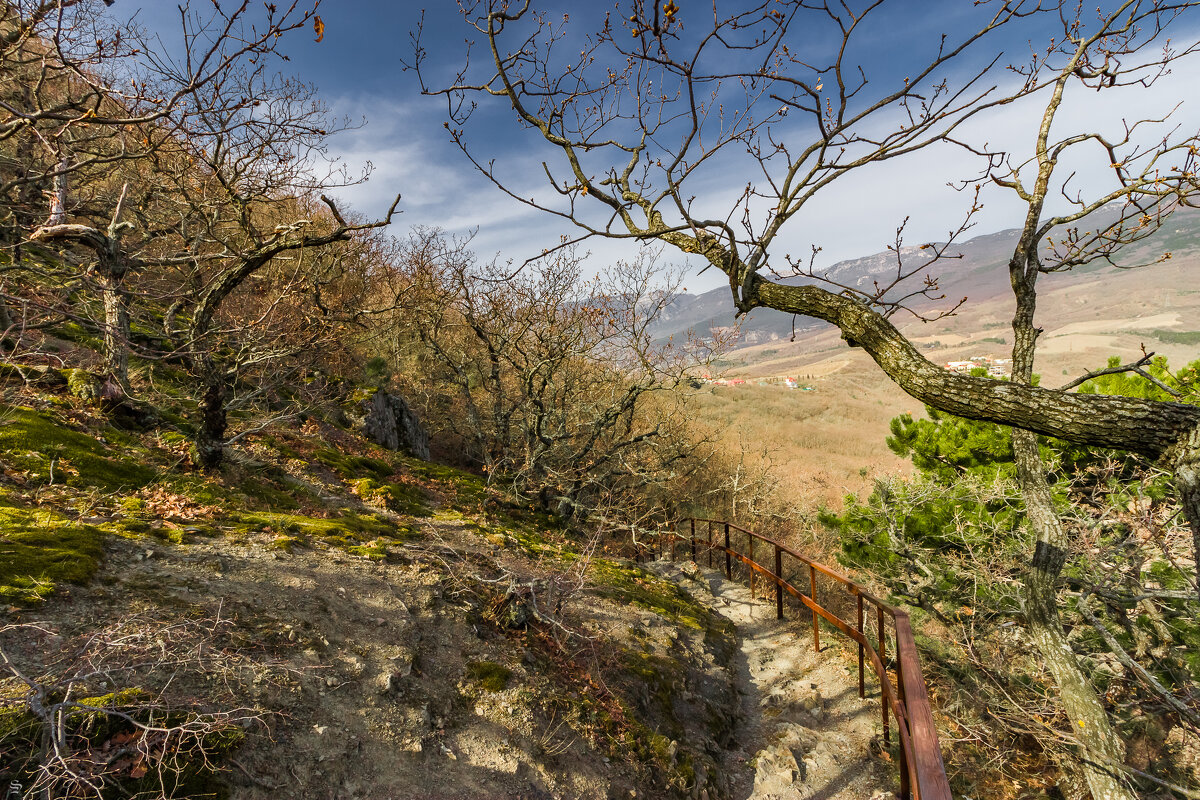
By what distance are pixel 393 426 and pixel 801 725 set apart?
431 inches

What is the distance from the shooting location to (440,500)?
982 centimetres

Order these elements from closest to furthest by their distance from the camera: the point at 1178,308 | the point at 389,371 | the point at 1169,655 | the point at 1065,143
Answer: the point at 1065,143 < the point at 1169,655 < the point at 389,371 < the point at 1178,308

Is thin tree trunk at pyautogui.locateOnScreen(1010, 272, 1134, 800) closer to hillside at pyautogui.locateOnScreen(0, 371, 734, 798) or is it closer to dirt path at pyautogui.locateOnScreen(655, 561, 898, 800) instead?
dirt path at pyautogui.locateOnScreen(655, 561, 898, 800)

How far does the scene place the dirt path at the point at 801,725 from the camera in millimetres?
4590

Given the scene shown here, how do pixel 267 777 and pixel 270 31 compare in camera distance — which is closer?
pixel 267 777

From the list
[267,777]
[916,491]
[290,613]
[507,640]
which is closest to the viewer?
[267,777]

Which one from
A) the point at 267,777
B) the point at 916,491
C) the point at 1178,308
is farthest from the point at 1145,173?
the point at 1178,308

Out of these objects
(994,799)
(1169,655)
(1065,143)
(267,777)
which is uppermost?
(1065,143)

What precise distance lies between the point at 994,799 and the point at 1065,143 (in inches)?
278

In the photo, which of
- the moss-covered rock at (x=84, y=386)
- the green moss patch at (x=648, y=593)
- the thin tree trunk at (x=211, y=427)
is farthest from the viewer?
the green moss patch at (x=648, y=593)

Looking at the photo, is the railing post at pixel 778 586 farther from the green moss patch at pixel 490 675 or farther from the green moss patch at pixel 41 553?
the green moss patch at pixel 41 553

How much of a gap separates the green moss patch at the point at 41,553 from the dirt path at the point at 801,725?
525cm

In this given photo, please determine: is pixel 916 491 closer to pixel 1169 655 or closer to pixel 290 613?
pixel 1169 655

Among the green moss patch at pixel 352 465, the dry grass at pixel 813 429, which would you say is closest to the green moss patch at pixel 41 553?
the green moss patch at pixel 352 465
